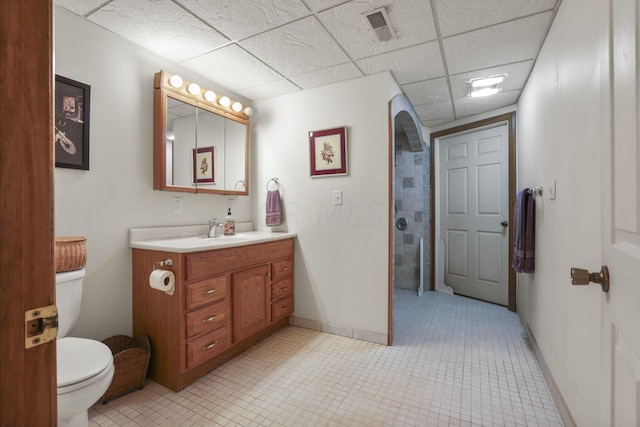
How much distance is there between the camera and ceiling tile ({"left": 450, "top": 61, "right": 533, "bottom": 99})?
2203 millimetres

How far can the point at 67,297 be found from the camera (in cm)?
145

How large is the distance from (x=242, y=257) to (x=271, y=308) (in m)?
0.60

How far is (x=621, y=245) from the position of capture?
2.26 ft

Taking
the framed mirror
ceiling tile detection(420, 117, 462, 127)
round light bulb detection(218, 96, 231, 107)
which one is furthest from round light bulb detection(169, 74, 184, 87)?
ceiling tile detection(420, 117, 462, 127)

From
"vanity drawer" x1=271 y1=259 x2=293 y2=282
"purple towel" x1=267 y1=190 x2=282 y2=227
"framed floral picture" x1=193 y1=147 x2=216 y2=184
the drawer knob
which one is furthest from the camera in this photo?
"purple towel" x1=267 y1=190 x2=282 y2=227

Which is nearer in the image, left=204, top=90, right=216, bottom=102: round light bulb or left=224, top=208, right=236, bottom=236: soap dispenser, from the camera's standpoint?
left=204, top=90, right=216, bottom=102: round light bulb

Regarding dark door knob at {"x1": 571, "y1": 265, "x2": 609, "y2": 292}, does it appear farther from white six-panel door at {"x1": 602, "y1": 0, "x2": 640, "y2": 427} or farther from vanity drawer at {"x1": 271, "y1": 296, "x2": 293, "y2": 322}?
vanity drawer at {"x1": 271, "y1": 296, "x2": 293, "y2": 322}

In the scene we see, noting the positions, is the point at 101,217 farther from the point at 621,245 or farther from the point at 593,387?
the point at 593,387

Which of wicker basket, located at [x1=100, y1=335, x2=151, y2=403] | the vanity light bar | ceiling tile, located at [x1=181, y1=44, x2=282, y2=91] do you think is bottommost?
wicker basket, located at [x1=100, y1=335, x2=151, y2=403]

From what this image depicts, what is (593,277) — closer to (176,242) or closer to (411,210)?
(176,242)

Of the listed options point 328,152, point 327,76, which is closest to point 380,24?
point 327,76

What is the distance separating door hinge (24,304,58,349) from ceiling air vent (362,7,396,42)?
1868mm

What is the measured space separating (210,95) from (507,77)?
245 centimetres

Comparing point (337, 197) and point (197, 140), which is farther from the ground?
point (197, 140)
